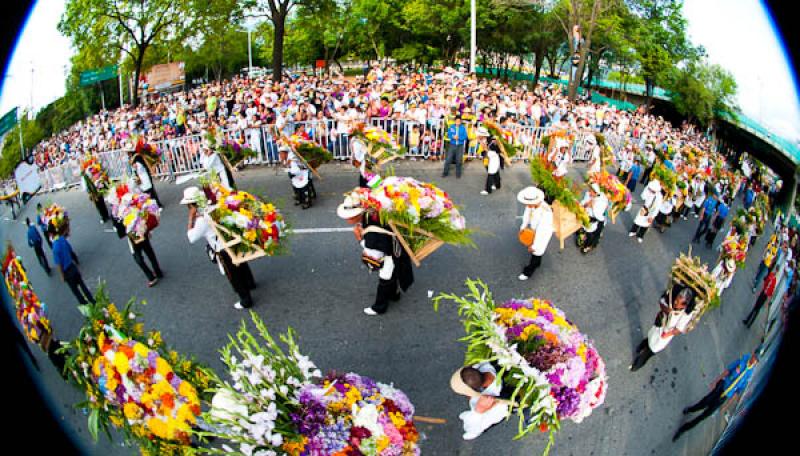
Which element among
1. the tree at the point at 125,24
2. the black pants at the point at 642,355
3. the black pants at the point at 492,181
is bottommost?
Result: the black pants at the point at 642,355

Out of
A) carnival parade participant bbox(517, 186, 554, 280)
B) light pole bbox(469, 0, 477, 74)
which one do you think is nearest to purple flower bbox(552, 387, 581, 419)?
carnival parade participant bbox(517, 186, 554, 280)

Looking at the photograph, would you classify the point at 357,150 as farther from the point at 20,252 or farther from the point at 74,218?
the point at 20,252

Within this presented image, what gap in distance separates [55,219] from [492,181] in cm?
751

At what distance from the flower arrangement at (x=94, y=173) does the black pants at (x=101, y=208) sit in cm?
7

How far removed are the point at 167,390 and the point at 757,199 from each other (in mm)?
4167

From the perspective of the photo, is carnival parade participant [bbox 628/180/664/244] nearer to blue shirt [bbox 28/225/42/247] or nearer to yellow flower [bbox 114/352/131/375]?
yellow flower [bbox 114/352/131/375]

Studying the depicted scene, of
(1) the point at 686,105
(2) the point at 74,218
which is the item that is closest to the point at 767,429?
(1) the point at 686,105

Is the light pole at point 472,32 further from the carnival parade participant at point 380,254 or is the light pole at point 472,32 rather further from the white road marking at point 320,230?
the carnival parade participant at point 380,254

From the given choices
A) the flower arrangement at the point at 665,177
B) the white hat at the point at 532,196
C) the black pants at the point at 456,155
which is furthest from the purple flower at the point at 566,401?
the black pants at the point at 456,155

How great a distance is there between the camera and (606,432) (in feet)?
13.1

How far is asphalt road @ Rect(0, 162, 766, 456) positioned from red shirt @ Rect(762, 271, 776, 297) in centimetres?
14

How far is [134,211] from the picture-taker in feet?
16.2

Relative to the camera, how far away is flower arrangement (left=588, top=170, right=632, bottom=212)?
5581 mm

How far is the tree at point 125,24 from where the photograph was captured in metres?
2.56
